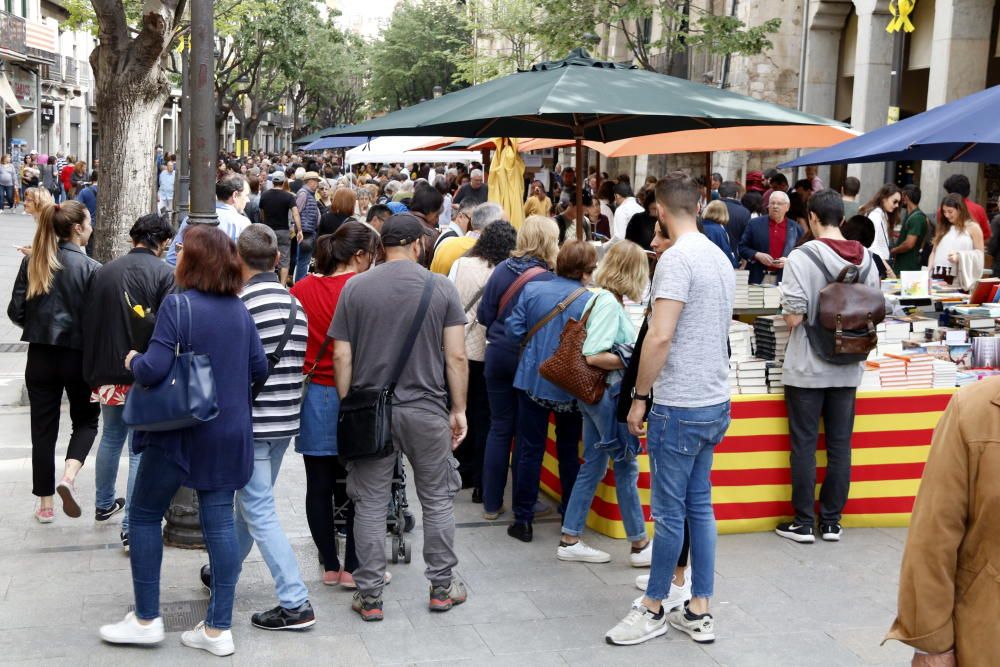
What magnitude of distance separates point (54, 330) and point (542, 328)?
2.69 metres

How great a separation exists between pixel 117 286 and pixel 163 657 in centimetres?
202

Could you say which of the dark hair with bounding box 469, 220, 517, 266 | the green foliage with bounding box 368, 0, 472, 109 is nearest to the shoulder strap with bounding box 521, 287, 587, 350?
the dark hair with bounding box 469, 220, 517, 266

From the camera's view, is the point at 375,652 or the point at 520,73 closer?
the point at 375,652

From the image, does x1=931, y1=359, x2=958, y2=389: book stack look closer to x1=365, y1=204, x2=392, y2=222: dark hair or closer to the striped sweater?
the striped sweater

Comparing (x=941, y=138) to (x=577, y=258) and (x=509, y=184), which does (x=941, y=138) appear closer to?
(x=577, y=258)

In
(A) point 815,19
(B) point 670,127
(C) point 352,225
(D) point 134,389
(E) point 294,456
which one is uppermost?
(A) point 815,19

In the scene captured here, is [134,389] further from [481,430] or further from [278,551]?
[481,430]

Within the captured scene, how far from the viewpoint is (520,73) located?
348 inches

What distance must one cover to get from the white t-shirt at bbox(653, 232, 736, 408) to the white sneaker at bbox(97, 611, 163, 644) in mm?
2355

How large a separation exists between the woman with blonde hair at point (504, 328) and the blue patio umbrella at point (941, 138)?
6.74 ft

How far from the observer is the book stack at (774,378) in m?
6.99

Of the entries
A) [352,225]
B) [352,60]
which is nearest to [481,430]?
[352,225]

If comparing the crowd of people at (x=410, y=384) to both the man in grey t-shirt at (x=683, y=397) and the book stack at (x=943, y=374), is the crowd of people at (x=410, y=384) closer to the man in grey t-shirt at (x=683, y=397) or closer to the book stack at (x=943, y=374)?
the man in grey t-shirt at (x=683, y=397)

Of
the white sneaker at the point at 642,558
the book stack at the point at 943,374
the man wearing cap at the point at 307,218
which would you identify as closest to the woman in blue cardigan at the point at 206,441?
the white sneaker at the point at 642,558
